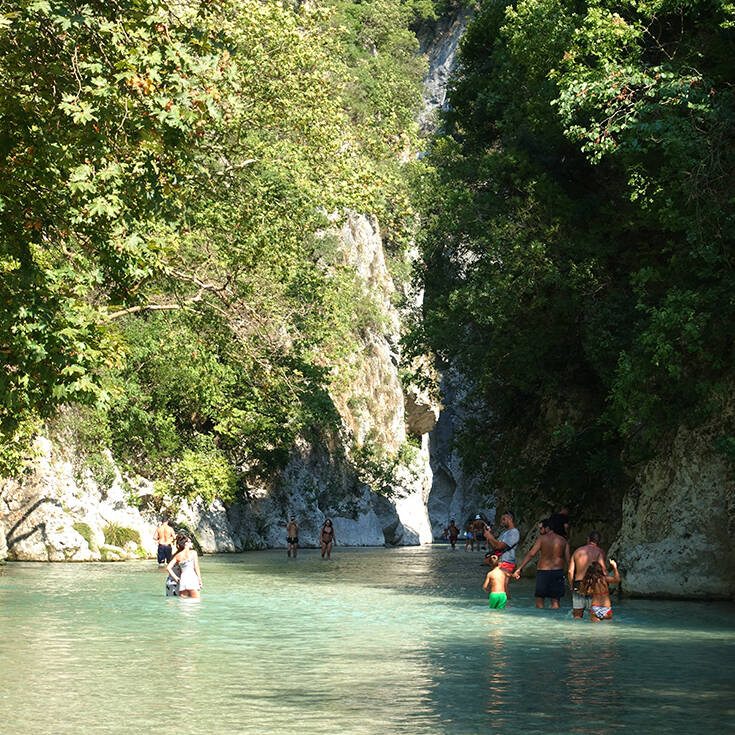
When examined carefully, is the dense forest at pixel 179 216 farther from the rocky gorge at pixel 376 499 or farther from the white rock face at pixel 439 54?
the white rock face at pixel 439 54

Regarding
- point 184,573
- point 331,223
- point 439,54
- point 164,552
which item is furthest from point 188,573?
point 439,54

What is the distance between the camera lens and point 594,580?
1797cm

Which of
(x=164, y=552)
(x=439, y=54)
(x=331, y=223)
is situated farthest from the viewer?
(x=439, y=54)

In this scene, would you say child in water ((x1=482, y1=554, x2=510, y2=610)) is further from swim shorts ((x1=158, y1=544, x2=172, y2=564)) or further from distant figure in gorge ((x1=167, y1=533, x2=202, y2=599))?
swim shorts ((x1=158, y1=544, x2=172, y2=564))

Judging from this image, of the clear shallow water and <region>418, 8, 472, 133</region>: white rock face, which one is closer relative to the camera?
the clear shallow water

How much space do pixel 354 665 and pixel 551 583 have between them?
8662 mm

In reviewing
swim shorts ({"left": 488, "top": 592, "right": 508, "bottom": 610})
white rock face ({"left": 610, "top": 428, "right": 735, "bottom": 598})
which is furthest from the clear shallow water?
white rock face ({"left": 610, "top": 428, "right": 735, "bottom": 598})

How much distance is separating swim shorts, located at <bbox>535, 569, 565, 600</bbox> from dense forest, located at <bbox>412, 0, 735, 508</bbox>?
11.2ft

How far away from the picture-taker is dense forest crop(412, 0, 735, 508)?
20969mm

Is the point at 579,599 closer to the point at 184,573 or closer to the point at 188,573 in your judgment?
the point at 188,573

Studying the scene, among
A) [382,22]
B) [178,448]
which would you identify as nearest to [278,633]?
[178,448]

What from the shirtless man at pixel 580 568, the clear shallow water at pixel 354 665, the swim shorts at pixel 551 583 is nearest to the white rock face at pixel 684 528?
the clear shallow water at pixel 354 665

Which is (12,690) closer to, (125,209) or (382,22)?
(125,209)

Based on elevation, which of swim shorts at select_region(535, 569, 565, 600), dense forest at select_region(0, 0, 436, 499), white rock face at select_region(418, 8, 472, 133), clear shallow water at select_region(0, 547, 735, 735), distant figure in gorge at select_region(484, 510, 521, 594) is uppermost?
white rock face at select_region(418, 8, 472, 133)
